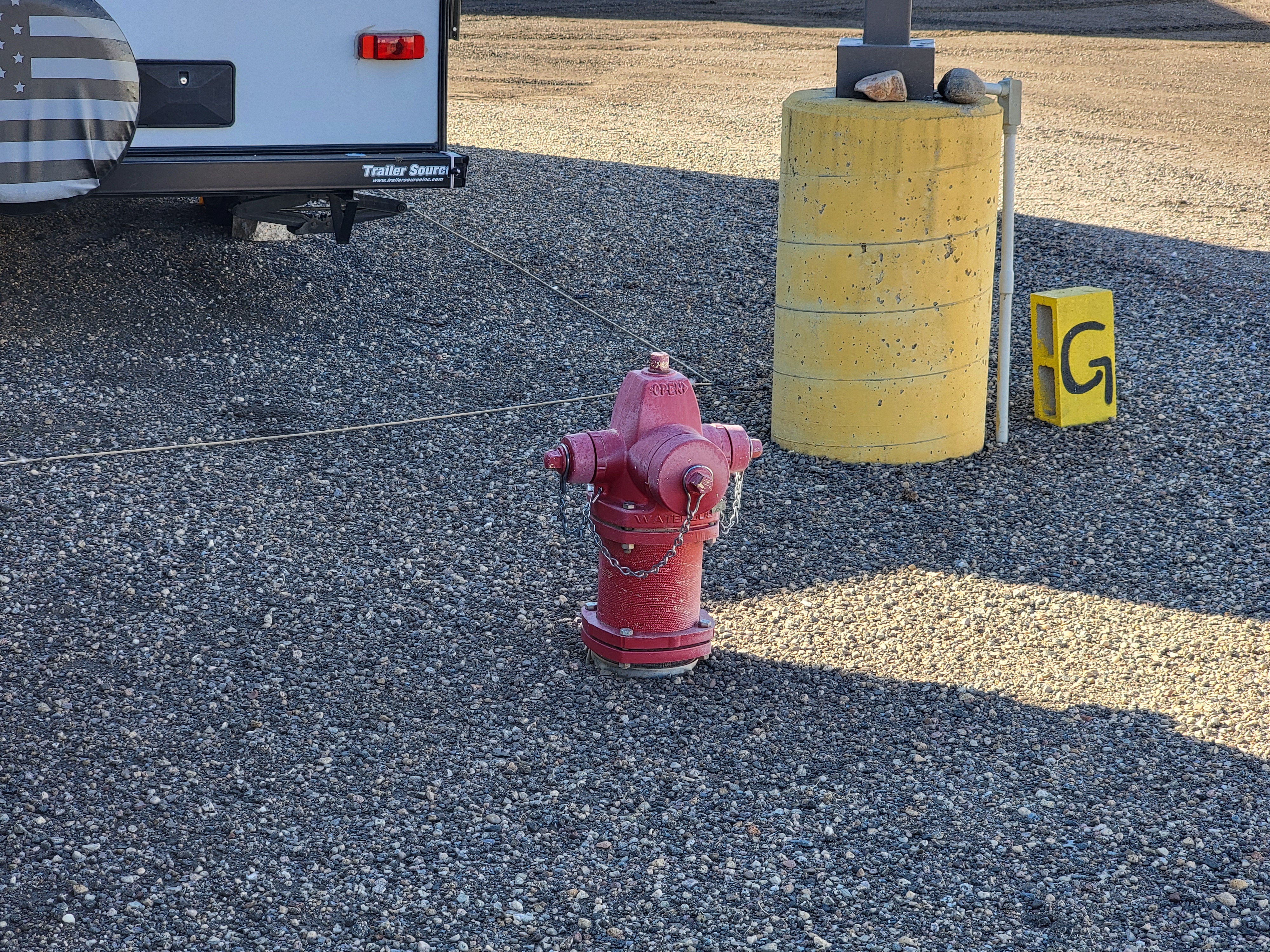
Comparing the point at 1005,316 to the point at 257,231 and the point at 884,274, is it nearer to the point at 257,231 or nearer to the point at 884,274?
the point at 884,274

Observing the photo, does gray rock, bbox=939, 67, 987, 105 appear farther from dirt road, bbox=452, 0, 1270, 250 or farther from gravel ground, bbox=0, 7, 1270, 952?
dirt road, bbox=452, 0, 1270, 250

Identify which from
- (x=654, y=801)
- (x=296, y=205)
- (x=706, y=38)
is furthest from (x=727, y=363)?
(x=706, y=38)

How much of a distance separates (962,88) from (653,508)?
2.59m

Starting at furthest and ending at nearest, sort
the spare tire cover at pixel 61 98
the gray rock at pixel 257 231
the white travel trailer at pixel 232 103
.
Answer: the gray rock at pixel 257 231, the white travel trailer at pixel 232 103, the spare tire cover at pixel 61 98

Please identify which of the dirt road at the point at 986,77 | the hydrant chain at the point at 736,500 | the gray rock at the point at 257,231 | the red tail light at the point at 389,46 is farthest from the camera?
the dirt road at the point at 986,77

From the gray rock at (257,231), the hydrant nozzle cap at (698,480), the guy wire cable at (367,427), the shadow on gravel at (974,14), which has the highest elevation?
the shadow on gravel at (974,14)

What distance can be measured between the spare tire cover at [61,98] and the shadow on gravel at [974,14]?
1421 cm

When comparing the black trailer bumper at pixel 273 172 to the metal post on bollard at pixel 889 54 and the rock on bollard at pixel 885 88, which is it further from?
the rock on bollard at pixel 885 88

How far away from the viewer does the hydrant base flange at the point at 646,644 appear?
3865 millimetres

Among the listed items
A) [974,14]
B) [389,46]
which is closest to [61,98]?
[389,46]

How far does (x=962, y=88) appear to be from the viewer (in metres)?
5.27

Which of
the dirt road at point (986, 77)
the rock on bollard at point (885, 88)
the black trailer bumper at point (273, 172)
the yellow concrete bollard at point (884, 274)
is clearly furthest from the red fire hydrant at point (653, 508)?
the dirt road at point (986, 77)

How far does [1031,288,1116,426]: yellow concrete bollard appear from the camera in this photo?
592 cm

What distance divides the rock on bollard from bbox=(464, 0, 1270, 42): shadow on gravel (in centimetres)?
1325
